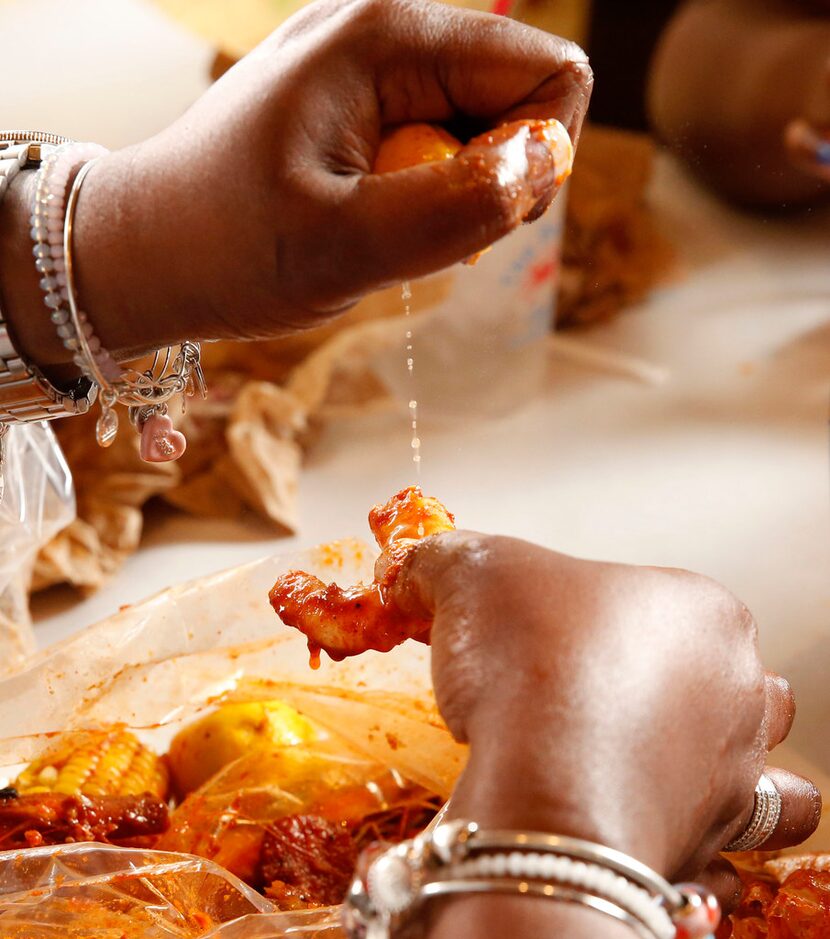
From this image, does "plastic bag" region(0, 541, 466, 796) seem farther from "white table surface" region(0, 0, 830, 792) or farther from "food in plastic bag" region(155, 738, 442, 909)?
"white table surface" region(0, 0, 830, 792)

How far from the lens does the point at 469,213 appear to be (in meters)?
0.62

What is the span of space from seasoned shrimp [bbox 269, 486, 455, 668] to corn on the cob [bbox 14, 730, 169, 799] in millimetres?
357

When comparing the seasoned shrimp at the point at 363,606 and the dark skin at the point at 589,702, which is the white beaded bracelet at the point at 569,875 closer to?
the dark skin at the point at 589,702

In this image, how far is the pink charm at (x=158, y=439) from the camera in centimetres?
87

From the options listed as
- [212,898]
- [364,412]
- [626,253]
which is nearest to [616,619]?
[212,898]

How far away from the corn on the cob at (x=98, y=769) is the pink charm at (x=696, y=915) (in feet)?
2.10

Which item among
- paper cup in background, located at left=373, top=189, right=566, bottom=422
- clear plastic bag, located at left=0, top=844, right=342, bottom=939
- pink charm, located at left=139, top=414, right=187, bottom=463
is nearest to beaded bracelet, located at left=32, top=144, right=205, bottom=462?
pink charm, located at left=139, top=414, right=187, bottom=463

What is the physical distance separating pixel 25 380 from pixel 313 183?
0.28 m

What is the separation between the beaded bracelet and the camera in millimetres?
732

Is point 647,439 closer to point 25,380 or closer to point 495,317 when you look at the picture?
point 495,317

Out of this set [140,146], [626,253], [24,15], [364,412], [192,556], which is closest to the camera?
[140,146]

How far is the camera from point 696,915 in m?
0.56

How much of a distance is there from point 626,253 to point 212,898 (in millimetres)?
1901

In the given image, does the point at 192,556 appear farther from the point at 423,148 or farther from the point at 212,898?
the point at 423,148
